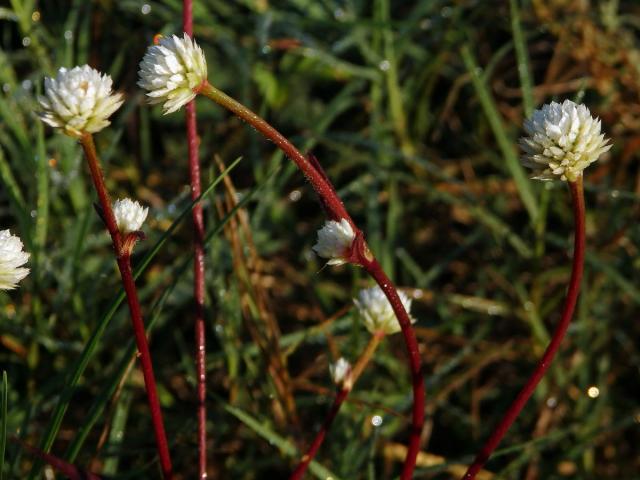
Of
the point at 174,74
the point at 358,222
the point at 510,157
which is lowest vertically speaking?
the point at 358,222

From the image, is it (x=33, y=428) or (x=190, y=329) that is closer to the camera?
(x=33, y=428)

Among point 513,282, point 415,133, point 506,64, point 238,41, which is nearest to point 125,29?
point 238,41

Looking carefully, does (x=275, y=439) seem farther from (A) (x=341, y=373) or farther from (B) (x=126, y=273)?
(B) (x=126, y=273)

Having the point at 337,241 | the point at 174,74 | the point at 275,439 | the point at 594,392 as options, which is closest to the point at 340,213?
the point at 337,241

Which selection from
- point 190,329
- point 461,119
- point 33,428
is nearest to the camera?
point 33,428

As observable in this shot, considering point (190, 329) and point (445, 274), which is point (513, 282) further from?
point (190, 329)

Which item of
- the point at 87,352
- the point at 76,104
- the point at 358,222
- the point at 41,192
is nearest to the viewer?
A: the point at 76,104

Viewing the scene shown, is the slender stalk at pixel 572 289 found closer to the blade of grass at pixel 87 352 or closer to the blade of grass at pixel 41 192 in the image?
the blade of grass at pixel 87 352
